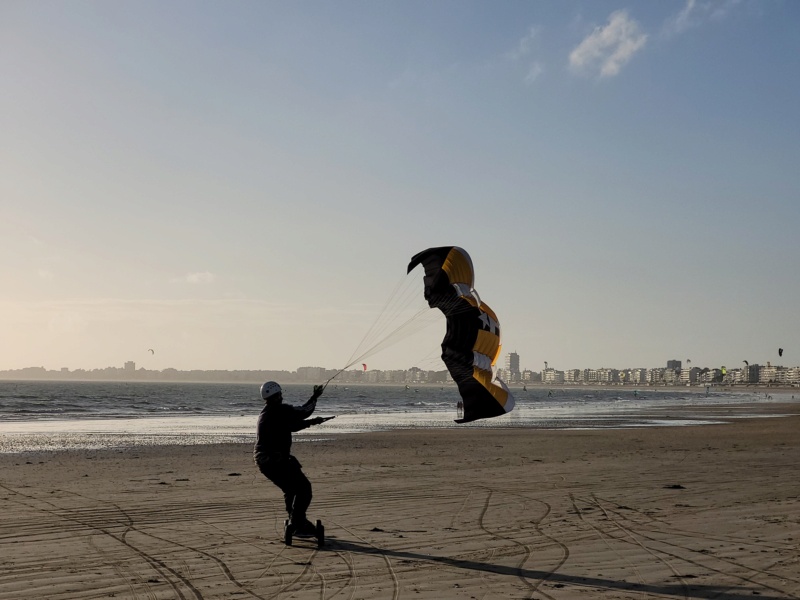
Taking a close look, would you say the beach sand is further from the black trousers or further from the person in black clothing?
the person in black clothing

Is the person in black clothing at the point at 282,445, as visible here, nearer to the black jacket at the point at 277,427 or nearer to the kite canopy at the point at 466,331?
the black jacket at the point at 277,427

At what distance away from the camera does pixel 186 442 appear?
86.2 feet

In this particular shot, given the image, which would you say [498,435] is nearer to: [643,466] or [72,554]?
[643,466]

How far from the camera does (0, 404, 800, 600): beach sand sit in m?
7.24

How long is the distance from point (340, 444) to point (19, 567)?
1804cm

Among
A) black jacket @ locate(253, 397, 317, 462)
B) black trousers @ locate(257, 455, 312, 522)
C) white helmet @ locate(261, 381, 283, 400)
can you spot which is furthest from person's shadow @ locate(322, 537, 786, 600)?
white helmet @ locate(261, 381, 283, 400)

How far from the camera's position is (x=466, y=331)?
10875 millimetres

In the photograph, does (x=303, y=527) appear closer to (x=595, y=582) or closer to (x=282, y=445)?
(x=282, y=445)

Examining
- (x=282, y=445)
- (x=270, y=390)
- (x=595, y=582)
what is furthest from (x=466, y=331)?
(x=595, y=582)

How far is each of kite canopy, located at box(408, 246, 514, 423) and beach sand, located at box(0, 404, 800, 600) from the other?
1747mm

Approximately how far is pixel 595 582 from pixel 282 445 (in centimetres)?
402

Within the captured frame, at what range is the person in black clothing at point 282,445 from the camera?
9.20m

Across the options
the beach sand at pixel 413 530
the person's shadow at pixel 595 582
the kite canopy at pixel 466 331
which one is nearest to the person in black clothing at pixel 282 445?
the beach sand at pixel 413 530

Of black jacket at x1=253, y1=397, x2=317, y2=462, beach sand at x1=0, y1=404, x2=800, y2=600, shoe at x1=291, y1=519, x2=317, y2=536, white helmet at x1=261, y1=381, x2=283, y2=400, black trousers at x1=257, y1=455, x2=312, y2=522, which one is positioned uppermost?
white helmet at x1=261, y1=381, x2=283, y2=400
